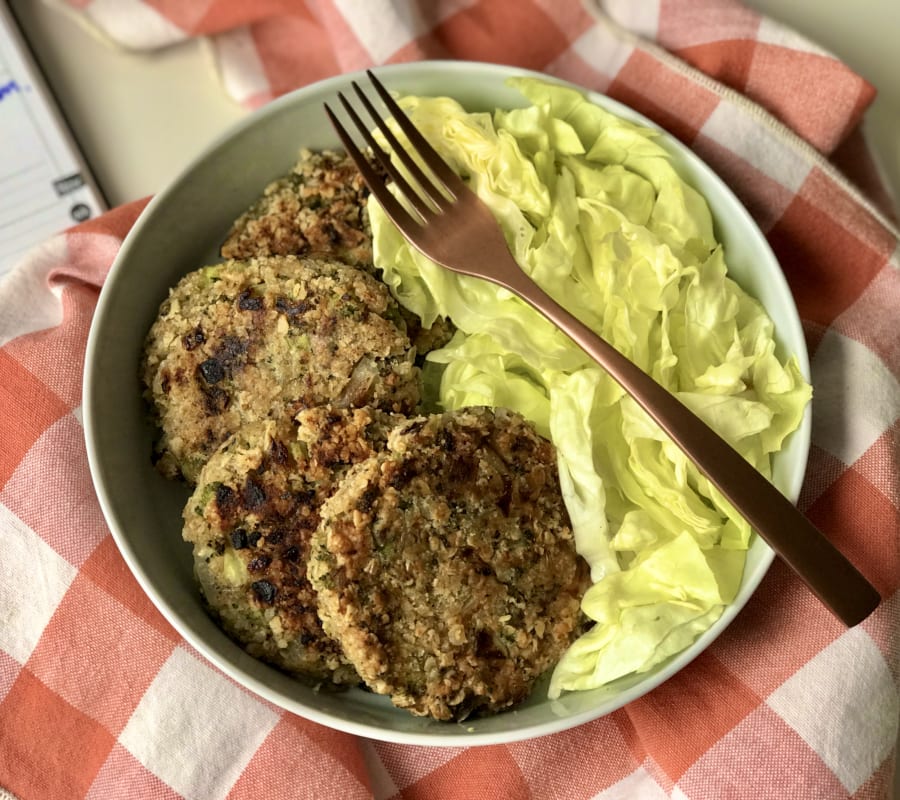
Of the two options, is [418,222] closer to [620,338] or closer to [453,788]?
[620,338]

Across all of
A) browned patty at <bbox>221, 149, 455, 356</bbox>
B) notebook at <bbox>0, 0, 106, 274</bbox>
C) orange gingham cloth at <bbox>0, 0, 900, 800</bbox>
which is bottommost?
orange gingham cloth at <bbox>0, 0, 900, 800</bbox>

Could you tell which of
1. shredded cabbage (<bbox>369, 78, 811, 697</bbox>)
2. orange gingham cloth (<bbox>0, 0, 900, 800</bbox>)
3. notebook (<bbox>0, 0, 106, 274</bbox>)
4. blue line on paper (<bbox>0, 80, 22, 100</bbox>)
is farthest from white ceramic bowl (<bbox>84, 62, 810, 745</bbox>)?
blue line on paper (<bbox>0, 80, 22, 100</bbox>)

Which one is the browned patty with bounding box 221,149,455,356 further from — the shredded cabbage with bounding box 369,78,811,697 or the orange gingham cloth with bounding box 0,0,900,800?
→ the orange gingham cloth with bounding box 0,0,900,800

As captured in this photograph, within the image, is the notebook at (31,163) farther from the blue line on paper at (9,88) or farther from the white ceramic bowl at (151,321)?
the white ceramic bowl at (151,321)

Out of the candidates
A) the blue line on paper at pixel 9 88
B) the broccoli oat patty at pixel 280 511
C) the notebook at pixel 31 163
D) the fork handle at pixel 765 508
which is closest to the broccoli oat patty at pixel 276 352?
the broccoli oat patty at pixel 280 511

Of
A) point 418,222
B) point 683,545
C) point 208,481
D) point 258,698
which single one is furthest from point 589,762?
point 418,222
